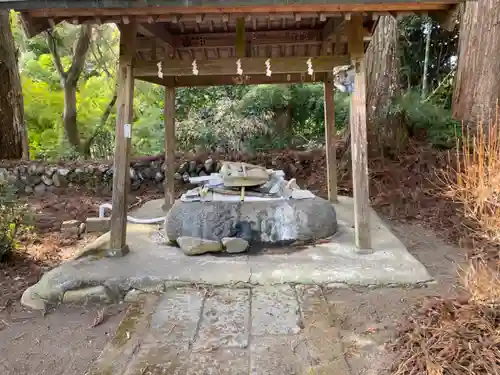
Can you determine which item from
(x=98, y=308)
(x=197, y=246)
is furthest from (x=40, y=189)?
(x=98, y=308)

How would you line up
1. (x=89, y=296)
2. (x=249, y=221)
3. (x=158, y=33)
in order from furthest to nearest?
(x=158, y=33), (x=249, y=221), (x=89, y=296)

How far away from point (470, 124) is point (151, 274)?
7039 mm

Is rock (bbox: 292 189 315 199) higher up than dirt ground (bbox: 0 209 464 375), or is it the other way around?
rock (bbox: 292 189 315 199)

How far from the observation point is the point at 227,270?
176 inches

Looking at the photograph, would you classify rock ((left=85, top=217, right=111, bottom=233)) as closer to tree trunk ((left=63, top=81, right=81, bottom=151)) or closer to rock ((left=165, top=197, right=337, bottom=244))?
rock ((left=165, top=197, right=337, bottom=244))

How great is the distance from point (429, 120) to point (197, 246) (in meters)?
6.75

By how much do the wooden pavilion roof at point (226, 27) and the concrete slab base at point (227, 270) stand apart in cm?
199

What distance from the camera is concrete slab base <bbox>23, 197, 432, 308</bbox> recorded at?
4281mm

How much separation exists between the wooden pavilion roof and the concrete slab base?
6.54 ft

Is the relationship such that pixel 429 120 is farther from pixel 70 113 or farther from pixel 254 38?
pixel 70 113

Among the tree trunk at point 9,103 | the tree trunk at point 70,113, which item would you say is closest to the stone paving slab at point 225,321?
the tree trunk at point 9,103

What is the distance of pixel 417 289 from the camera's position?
420 cm

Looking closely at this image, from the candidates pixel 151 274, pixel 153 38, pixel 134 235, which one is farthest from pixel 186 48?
pixel 151 274

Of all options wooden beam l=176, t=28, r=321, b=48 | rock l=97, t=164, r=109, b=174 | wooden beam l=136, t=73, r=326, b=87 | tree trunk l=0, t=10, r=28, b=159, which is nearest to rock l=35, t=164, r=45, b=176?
rock l=97, t=164, r=109, b=174
